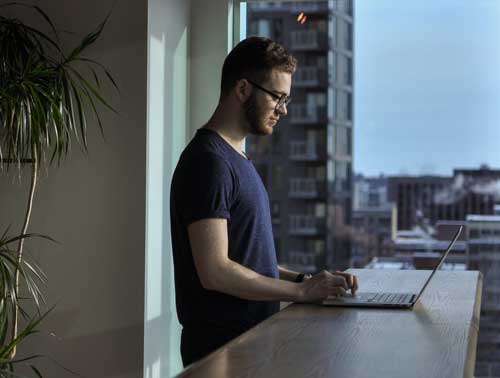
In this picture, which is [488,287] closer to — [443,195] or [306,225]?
[443,195]

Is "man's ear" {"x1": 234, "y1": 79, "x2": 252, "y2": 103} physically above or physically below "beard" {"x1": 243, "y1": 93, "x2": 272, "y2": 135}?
above

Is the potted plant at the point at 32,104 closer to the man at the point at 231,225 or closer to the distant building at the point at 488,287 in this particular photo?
the man at the point at 231,225

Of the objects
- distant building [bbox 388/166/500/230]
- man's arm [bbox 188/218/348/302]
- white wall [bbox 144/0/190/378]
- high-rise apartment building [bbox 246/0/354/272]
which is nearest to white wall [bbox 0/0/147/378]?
white wall [bbox 144/0/190/378]

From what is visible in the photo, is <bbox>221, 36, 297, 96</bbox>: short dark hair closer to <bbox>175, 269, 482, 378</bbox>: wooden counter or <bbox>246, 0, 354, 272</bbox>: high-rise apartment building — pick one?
<bbox>175, 269, 482, 378</bbox>: wooden counter

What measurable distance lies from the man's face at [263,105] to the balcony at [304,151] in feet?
6.84

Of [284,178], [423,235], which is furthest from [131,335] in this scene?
[423,235]

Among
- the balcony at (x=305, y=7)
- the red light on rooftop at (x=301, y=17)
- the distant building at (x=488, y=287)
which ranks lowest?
the distant building at (x=488, y=287)

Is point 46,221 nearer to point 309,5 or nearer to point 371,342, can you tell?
point 309,5

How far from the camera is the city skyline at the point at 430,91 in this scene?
4262 mm

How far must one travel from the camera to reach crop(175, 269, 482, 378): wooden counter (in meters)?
1.39

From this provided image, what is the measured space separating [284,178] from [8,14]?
1.60 meters

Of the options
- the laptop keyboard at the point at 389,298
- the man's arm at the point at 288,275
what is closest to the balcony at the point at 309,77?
the man's arm at the point at 288,275

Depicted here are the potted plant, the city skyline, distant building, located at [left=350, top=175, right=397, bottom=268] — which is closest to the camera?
the potted plant

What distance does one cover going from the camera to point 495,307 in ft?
14.1
